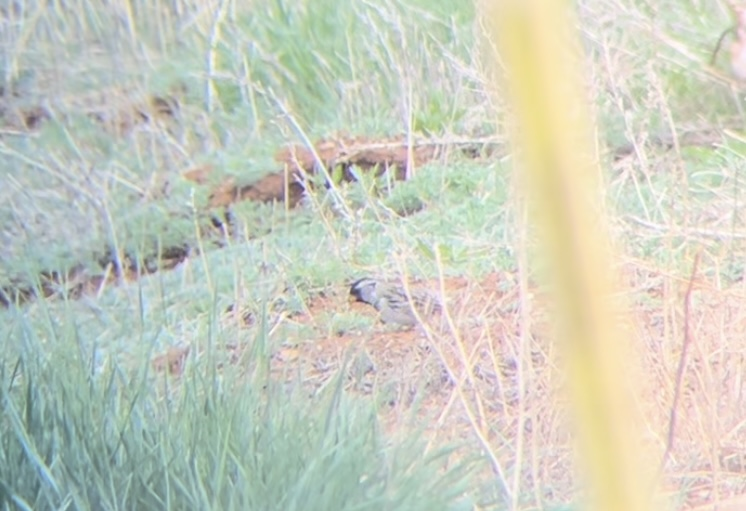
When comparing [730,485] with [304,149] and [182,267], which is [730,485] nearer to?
[182,267]

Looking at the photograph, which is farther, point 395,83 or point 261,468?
point 395,83

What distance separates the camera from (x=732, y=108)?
4.54 meters

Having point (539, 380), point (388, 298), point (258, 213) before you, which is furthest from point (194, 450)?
point (258, 213)

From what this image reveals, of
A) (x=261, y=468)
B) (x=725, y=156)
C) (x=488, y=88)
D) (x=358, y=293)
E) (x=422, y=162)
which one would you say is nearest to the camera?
(x=261, y=468)

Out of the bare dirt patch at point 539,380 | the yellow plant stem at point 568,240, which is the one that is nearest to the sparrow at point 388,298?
the bare dirt patch at point 539,380

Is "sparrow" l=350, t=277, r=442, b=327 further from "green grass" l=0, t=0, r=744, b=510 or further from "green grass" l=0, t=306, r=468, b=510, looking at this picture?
"green grass" l=0, t=306, r=468, b=510

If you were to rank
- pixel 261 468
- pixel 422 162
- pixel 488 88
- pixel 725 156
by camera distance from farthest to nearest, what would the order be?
pixel 422 162
pixel 725 156
pixel 488 88
pixel 261 468

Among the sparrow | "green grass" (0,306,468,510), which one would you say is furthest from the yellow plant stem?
the sparrow

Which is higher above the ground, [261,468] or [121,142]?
[261,468]

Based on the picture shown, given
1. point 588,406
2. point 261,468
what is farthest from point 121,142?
point 588,406

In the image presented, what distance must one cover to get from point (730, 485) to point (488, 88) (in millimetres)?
1373

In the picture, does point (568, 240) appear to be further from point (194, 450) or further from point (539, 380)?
point (539, 380)

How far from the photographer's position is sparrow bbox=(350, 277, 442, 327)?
11.1 feet

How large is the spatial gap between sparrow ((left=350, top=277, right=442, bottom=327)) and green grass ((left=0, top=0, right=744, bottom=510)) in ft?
0.22
